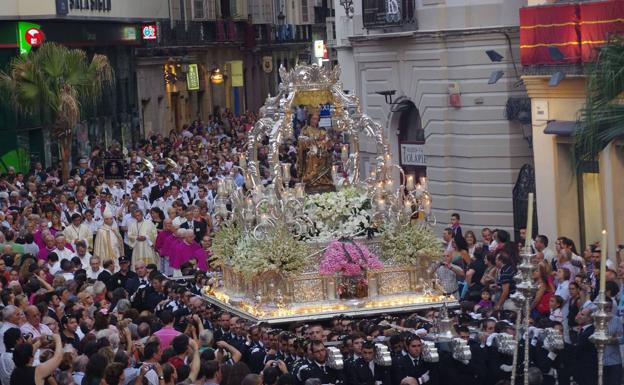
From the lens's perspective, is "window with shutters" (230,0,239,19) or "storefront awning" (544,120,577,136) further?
"window with shutters" (230,0,239,19)

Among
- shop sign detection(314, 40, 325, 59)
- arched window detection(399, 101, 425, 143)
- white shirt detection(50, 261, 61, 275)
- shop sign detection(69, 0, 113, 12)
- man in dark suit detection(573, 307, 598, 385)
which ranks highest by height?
shop sign detection(69, 0, 113, 12)

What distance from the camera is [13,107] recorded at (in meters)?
41.1

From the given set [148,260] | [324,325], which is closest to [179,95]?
[148,260]

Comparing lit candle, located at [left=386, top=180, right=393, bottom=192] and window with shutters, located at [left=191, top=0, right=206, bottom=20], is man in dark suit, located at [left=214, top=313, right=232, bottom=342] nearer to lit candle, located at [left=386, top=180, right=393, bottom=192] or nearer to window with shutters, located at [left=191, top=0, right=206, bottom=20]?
lit candle, located at [left=386, top=180, right=393, bottom=192]

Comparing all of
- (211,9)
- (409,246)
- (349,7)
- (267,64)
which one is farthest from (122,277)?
(267,64)

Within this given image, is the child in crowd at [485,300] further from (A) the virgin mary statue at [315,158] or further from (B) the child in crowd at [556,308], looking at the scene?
(A) the virgin mary statue at [315,158]

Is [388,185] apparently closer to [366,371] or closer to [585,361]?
[585,361]

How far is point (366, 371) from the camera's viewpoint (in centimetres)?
1783

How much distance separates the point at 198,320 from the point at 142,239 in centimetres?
937

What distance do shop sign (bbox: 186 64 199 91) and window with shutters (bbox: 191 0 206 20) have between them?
5.67ft

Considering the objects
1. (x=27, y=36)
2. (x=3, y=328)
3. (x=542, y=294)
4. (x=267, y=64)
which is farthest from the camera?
(x=267, y=64)

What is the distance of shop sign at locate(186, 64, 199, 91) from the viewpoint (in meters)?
61.0

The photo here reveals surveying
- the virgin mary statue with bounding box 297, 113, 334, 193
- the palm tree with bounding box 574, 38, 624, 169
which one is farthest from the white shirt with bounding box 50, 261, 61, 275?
the palm tree with bounding box 574, 38, 624, 169

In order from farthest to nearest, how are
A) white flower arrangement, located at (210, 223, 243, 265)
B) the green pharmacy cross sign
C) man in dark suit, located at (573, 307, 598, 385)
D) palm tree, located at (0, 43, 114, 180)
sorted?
1. the green pharmacy cross sign
2. palm tree, located at (0, 43, 114, 180)
3. white flower arrangement, located at (210, 223, 243, 265)
4. man in dark suit, located at (573, 307, 598, 385)
